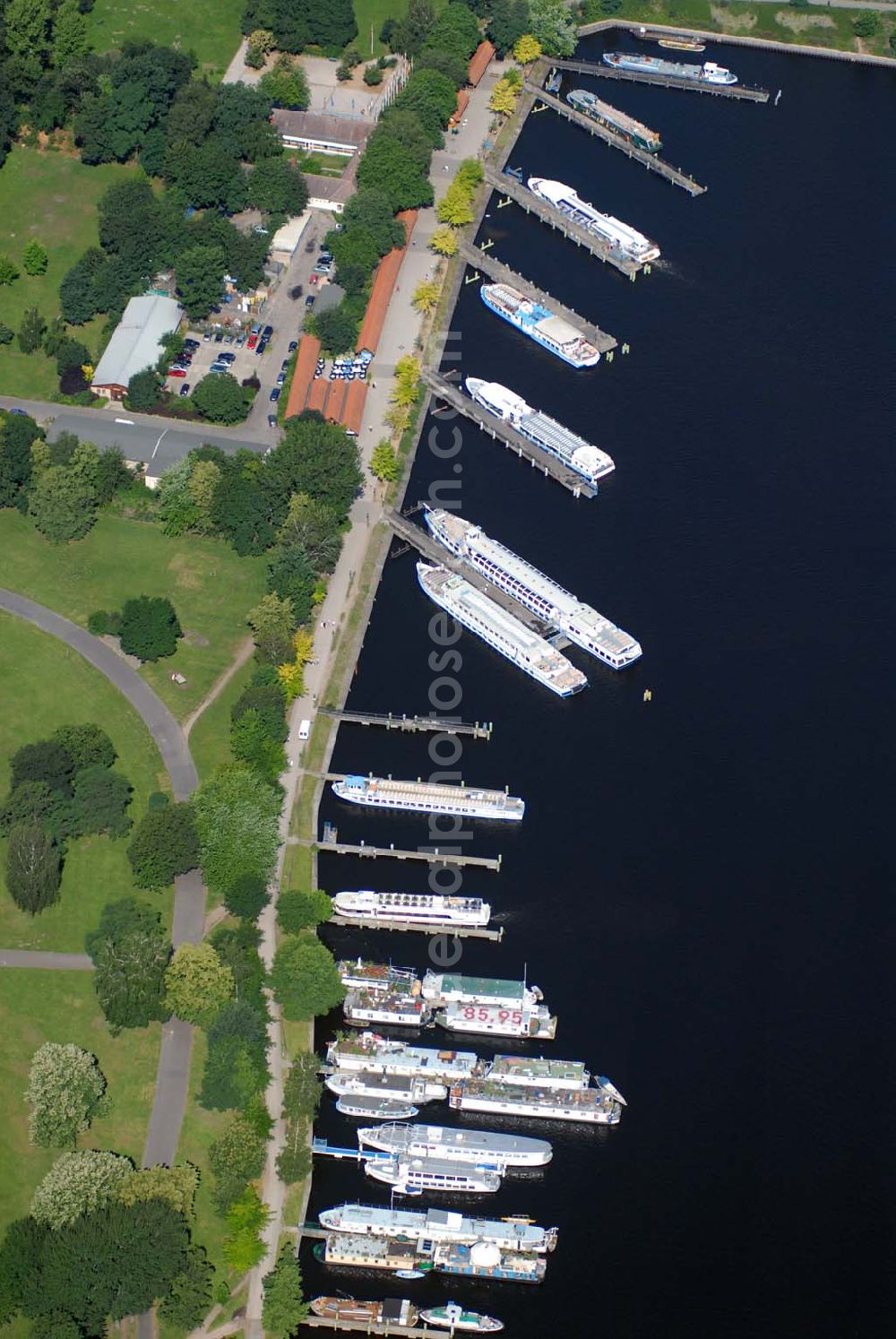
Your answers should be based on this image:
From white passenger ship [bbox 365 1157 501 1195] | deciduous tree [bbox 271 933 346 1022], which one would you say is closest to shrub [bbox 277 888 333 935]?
deciduous tree [bbox 271 933 346 1022]

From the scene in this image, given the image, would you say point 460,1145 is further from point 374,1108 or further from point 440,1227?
point 374,1108

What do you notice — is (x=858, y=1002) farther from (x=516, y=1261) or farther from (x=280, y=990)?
(x=280, y=990)

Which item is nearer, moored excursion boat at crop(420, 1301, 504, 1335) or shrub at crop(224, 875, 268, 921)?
moored excursion boat at crop(420, 1301, 504, 1335)

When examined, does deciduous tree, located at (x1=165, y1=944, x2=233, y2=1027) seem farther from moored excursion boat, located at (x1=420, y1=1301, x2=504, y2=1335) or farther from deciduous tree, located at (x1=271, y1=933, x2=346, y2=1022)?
moored excursion boat, located at (x1=420, y1=1301, x2=504, y2=1335)

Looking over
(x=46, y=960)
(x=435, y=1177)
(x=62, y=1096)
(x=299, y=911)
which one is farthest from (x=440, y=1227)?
(x=46, y=960)

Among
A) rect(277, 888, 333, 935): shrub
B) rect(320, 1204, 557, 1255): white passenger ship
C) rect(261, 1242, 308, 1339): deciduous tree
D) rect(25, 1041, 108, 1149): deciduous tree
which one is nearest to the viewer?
rect(261, 1242, 308, 1339): deciduous tree

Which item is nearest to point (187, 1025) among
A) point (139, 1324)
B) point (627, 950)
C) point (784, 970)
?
point (139, 1324)
